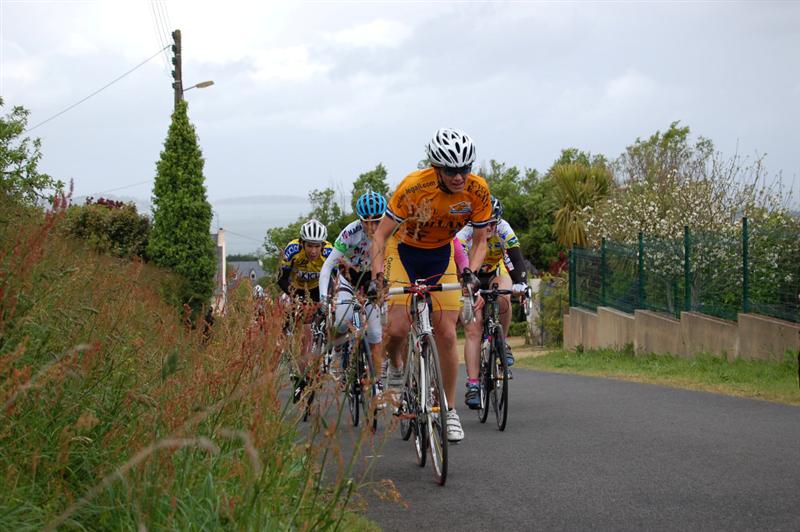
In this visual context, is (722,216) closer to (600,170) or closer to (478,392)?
(600,170)

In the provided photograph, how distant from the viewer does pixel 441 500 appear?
605cm

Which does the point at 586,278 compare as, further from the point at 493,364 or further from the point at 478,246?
the point at 478,246

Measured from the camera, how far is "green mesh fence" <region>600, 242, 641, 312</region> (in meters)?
21.2

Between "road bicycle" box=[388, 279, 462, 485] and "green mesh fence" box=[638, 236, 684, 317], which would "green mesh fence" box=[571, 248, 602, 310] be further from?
"road bicycle" box=[388, 279, 462, 485]

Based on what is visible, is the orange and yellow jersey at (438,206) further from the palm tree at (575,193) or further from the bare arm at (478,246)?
the palm tree at (575,193)

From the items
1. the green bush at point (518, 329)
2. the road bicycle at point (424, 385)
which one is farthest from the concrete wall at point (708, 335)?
the green bush at point (518, 329)

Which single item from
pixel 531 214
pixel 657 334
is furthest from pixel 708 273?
pixel 531 214

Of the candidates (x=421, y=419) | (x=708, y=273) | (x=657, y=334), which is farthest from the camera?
(x=657, y=334)

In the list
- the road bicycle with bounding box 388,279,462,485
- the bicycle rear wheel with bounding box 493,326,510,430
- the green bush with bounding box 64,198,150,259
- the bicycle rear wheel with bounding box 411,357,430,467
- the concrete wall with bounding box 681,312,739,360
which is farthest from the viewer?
the green bush with bounding box 64,198,150,259

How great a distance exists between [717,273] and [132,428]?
44.2 feet

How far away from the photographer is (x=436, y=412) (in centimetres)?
659

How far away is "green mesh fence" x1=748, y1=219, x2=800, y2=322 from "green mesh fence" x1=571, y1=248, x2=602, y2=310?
8637 mm

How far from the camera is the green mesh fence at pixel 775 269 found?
46.0ft

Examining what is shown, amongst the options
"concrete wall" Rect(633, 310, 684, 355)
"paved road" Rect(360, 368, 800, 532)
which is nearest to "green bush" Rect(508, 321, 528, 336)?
"concrete wall" Rect(633, 310, 684, 355)
